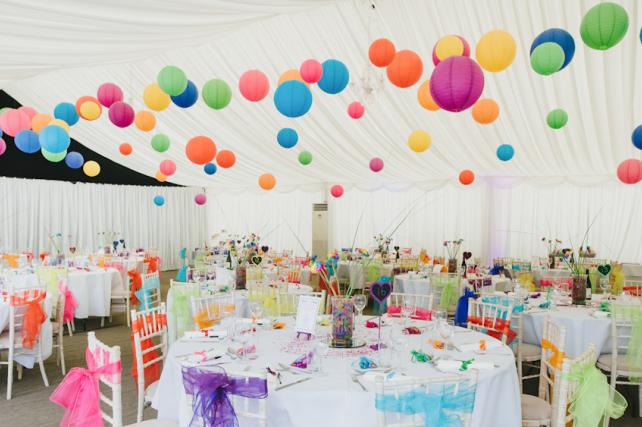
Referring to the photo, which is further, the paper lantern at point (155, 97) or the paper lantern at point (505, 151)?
the paper lantern at point (505, 151)

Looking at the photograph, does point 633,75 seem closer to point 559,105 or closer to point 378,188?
point 559,105

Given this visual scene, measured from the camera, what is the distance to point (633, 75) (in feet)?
18.7

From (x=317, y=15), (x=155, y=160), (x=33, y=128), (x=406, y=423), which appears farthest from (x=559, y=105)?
(x=155, y=160)

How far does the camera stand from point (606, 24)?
10.2 feet

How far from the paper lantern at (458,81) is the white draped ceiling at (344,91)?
4.96 feet

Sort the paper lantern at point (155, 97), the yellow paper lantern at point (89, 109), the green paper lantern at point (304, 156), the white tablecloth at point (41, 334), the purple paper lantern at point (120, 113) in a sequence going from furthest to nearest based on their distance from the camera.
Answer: the green paper lantern at point (304, 156)
the yellow paper lantern at point (89, 109)
the purple paper lantern at point (120, 113)
the paper lantern at point (155, 97)
the white tablecloth at point (41, 334)

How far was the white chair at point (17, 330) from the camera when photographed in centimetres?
396

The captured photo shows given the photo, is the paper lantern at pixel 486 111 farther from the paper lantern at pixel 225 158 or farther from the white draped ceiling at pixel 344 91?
the paper lantern at pixel 225 158

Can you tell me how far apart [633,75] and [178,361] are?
6351 millimetres

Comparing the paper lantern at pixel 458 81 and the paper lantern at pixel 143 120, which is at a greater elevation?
the paper lantern at pixel 143 120

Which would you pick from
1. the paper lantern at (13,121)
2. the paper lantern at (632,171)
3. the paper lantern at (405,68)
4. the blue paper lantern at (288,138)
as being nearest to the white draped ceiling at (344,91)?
the paper lantern at (632,171)

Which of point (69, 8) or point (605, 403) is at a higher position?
point (69, 8)

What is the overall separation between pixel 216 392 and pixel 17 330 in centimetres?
345

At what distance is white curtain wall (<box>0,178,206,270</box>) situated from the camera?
10625mm
